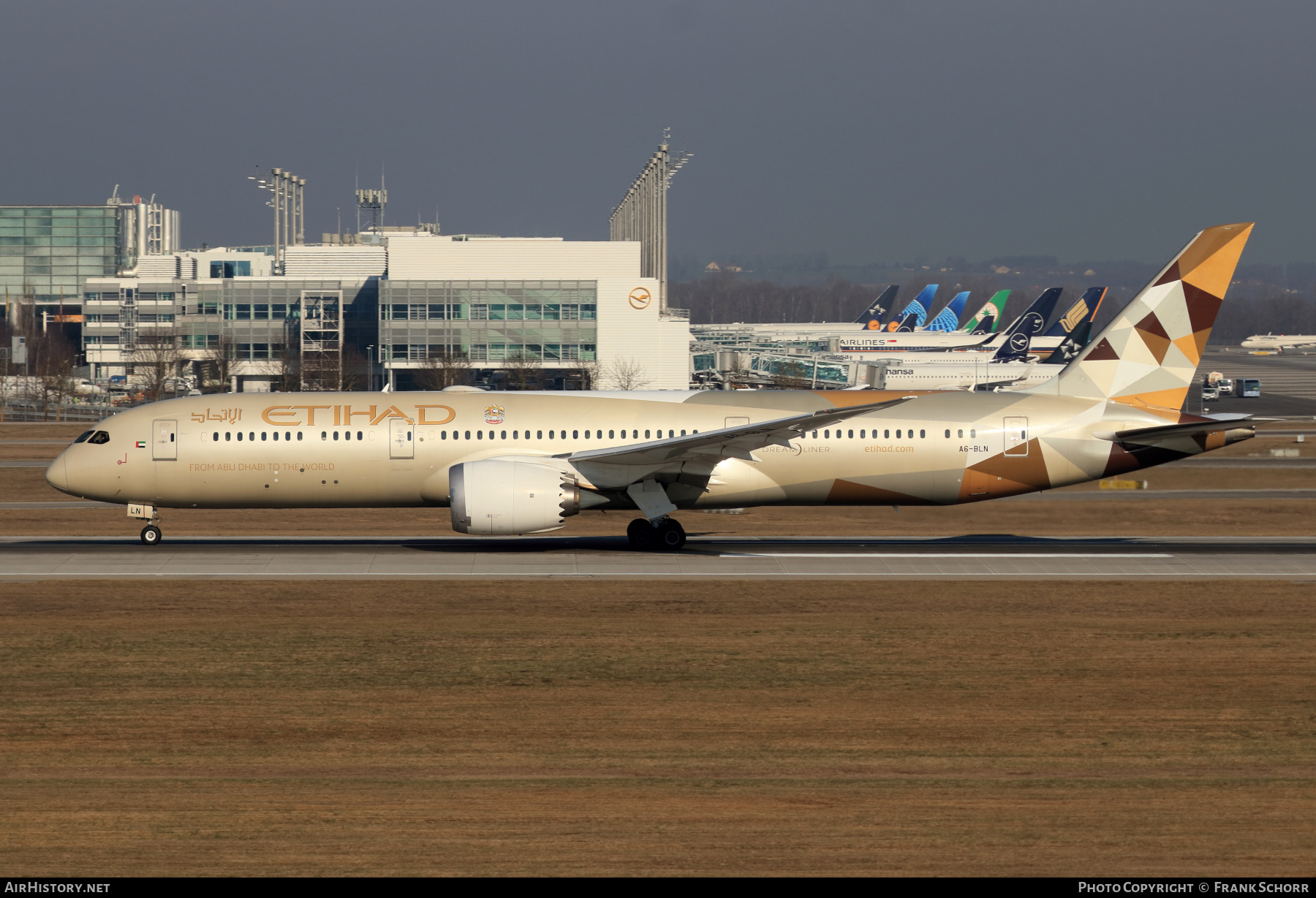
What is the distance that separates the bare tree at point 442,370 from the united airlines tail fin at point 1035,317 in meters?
61.4

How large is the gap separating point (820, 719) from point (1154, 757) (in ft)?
15.3

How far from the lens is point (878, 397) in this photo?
3438cm

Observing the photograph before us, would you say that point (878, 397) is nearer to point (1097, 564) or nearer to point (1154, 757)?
point (1097, 564)

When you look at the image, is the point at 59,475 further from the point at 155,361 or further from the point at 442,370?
the point at 155,361

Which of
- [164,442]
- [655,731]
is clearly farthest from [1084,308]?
[655,731]

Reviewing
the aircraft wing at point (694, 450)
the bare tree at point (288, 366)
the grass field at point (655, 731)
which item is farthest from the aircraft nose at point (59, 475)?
the bare tree at point (288, 366)

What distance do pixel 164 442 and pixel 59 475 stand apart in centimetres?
305

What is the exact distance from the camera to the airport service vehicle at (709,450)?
3388cm

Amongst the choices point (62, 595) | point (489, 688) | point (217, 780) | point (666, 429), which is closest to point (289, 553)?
point (62, 595)

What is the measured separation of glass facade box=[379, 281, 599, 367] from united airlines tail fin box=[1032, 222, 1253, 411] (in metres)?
87.8

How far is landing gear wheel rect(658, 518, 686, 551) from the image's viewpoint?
113ft

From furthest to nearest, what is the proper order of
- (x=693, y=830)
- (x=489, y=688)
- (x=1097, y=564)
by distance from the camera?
(x=1097, y=564), (x=489, y=688), (x=693, y=830)

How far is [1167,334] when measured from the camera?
34844mm

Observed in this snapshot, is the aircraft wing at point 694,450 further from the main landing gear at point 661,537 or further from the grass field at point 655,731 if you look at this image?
the grass field at point 655,731
